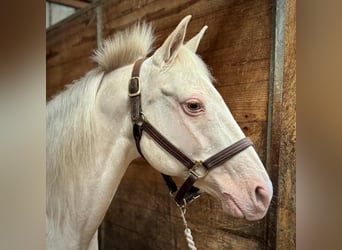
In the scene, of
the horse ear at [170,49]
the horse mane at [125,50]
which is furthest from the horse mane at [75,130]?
the horse ear at [170,49]

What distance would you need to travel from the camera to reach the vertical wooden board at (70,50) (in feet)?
3.08

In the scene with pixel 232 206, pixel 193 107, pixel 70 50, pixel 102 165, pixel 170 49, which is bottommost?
pixel 232 206

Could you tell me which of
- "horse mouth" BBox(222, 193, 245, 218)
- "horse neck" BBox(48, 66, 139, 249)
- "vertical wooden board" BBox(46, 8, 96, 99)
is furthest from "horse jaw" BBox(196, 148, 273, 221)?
"vertical wooden board" BBox(46, 8, 96, 99)

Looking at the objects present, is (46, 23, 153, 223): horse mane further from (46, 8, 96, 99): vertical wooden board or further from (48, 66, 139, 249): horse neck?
(46, 8, 96, 99): vertical wooden board

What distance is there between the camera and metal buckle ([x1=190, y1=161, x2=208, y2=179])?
65cm

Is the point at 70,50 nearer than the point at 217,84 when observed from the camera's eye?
No

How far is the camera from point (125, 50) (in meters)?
0.79

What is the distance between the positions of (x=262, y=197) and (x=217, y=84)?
0.32 meters

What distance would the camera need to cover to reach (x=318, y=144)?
1.66ft

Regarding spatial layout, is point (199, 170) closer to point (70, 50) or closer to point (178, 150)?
point (178, 150)

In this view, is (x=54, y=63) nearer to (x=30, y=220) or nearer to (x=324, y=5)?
(x=30, y=220)

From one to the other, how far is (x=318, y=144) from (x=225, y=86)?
0.33 meters

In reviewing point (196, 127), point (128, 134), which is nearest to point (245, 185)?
point (196, 127)

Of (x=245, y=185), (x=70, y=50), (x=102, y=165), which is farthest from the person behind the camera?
(x=70, y=50)
